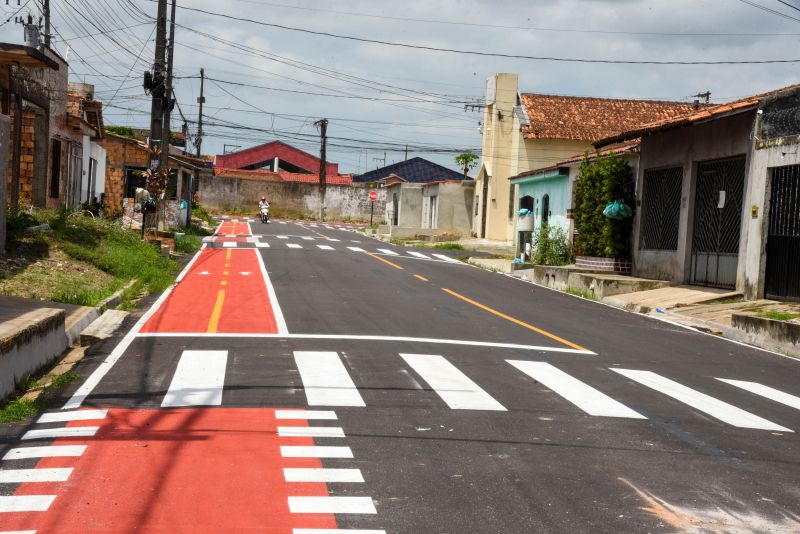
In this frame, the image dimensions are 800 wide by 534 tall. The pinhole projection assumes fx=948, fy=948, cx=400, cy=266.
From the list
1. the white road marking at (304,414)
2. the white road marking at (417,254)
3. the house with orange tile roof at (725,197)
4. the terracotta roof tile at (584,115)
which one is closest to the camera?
the white road marking at (304,414)

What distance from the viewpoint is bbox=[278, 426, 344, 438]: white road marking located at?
7859 millimetres

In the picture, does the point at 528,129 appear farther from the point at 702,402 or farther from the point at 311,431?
the point at 311,431

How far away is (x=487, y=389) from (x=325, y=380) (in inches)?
70.2

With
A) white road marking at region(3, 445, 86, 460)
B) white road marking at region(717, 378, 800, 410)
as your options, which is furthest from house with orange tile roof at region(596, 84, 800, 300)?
white road marking at region(3, 445, 86, 460)

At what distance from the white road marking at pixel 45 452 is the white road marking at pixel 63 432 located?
0.36 meters

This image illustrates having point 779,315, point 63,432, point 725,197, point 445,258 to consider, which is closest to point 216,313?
point 63,432

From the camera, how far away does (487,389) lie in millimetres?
10344

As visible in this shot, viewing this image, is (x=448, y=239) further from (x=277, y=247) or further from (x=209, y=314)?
(x=209, y=314)

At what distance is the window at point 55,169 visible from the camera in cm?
2961

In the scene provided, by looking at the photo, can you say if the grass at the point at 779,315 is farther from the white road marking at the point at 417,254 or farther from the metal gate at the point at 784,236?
the white road marking at the point at 417,254

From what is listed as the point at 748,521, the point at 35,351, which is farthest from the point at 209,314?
the point at 748,521

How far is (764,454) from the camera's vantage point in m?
7.98

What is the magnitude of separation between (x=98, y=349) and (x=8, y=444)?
202 inches

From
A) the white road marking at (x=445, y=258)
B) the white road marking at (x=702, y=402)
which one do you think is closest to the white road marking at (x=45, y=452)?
the white road marking at (x=702, y=402)
